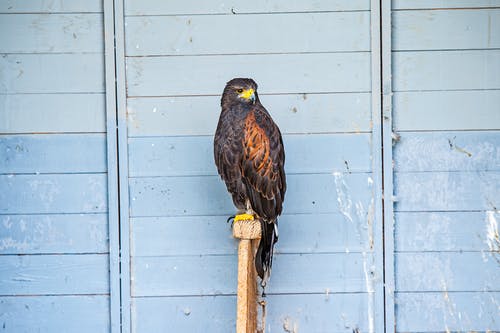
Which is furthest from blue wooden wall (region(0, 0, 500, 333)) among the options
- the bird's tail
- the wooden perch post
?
the wooden perch post

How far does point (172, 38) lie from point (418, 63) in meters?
0.97

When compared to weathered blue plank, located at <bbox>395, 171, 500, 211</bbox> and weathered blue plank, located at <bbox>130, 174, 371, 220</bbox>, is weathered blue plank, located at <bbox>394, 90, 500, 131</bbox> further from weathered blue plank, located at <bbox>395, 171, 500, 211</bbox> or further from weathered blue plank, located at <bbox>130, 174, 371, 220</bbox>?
weathered blue plank, located at <bbox>130, 174, 371, 220</bbox>

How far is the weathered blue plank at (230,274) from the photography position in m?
2.42

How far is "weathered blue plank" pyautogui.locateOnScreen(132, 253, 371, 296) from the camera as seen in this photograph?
2.42 m

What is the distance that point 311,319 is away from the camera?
2436 mm

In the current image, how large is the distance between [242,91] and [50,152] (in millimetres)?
824

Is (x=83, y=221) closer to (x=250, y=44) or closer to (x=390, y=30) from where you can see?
(x=250, y=44)

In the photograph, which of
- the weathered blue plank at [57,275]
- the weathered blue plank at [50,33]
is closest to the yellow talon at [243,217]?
the weathered blue plank at [57,275]

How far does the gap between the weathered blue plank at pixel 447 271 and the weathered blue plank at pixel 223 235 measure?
0.19 metres

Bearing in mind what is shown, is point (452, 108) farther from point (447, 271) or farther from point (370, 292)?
point (370, 292)

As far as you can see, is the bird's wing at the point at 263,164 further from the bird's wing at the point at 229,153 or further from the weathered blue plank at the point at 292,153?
the weathered blue plank at the point at 292,153

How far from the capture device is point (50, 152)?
94.8 inches

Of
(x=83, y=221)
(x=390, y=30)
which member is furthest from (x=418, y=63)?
(x=83, y=221)

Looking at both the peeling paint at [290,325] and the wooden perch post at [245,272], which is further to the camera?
the peeling paint at [290,325]
